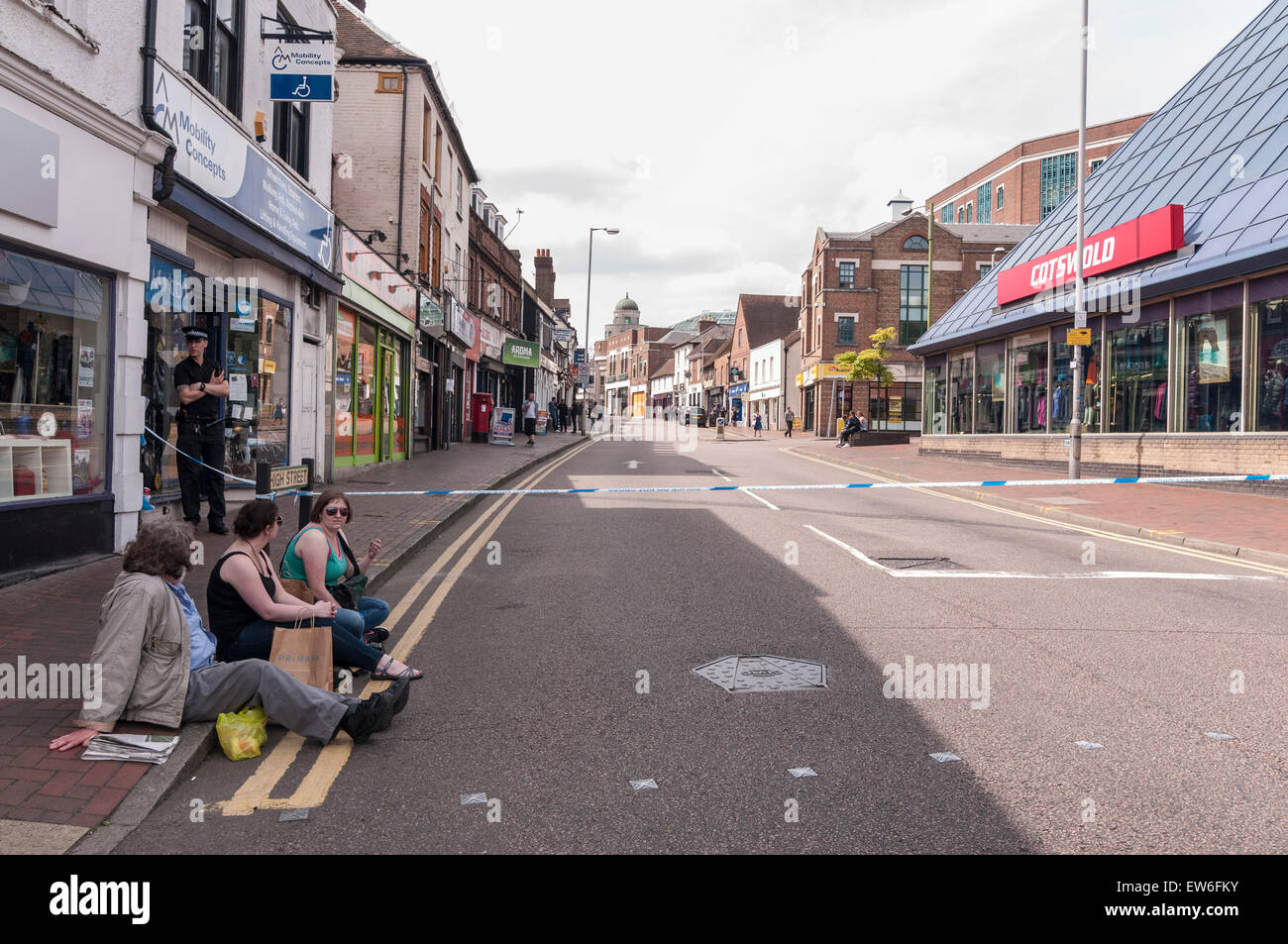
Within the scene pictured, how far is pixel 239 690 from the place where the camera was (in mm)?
4496

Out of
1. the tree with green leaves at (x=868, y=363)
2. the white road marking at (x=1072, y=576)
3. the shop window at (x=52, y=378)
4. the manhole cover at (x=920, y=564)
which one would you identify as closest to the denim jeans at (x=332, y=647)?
the shop window at (x=52, y=378)

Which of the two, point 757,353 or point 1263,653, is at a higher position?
point 757,353

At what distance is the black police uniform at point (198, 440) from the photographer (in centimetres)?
934

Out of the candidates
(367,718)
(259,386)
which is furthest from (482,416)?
(367,718)

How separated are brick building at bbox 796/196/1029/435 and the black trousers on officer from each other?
153ft

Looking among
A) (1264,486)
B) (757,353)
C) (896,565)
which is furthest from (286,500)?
(757,353)

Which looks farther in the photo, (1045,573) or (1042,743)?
(1045,573)

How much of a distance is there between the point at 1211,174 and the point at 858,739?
20.7m

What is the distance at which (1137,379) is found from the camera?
20.9 meters

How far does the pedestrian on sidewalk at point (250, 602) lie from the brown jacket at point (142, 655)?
1.33ft

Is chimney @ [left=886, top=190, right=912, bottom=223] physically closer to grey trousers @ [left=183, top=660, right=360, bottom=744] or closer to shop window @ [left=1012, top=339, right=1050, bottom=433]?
shop window @ [left=1012, top=339, right=1050, bottom=433]

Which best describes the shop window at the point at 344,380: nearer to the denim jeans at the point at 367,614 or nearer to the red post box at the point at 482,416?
the denim jeans at the point at 367,614
